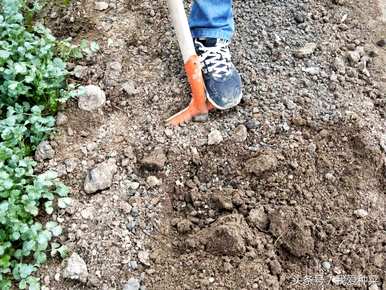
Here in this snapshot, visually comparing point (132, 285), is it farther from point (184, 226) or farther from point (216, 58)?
point (216, 58)

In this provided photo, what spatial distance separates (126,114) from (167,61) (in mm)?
279

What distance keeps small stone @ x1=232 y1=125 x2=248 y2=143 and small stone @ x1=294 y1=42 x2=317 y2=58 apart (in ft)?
1.36

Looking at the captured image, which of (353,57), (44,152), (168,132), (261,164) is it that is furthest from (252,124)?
(44,152)

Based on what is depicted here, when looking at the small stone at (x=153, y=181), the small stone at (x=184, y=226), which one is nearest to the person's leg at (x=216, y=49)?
the small stone at (x=153, y=181)

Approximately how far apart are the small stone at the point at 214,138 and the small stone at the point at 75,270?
60 cm

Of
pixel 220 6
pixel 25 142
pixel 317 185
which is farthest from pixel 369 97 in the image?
pixel 25 142

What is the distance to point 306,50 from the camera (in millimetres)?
2535

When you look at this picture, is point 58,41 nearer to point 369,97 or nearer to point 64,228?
point 64,228

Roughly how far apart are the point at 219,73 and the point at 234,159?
0.33m

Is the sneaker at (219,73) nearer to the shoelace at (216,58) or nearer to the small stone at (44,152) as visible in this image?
the shoelace at (216,58)

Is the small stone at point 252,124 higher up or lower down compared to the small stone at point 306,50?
lower down

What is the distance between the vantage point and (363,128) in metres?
2.33

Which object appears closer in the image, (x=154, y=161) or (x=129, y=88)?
(x=154, y=161)

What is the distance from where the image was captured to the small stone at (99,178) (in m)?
2.16
